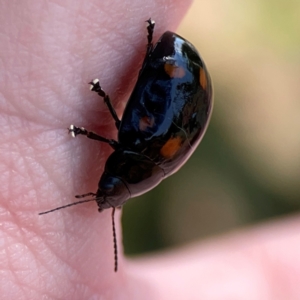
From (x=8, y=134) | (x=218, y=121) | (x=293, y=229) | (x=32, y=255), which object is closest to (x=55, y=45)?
(x=8, y=134)

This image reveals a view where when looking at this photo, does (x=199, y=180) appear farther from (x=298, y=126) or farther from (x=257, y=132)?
(x=298, y=126)

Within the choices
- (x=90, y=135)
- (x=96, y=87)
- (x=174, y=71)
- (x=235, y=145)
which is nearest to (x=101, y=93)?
(x=96, y=87)

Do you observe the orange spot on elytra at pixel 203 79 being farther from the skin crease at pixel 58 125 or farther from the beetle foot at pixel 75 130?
the beetle foot at pixel 75 130

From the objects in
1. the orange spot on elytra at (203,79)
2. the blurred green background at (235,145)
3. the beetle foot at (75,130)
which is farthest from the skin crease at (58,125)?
the blurred green background at (235,145)

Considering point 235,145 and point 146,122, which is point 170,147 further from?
point 235,145

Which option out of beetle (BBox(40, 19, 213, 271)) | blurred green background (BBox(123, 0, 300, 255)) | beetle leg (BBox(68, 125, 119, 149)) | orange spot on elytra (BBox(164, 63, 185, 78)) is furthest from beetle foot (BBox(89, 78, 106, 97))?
blurred green background (BBox(123, 0, 300, 255))

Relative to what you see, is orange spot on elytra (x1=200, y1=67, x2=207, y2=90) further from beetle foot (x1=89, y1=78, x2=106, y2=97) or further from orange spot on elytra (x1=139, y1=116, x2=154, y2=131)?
beetle foot (x1=89, y1=78, x2=106, y2=97)
